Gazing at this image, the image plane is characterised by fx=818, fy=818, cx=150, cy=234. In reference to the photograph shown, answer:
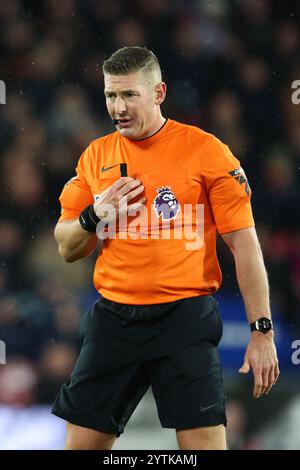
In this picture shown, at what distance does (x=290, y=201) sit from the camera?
4414 millimetres

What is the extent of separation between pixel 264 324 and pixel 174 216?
0.41 metres

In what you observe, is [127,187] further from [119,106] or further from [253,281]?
[253,281]

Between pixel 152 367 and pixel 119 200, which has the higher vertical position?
pixel 119 200

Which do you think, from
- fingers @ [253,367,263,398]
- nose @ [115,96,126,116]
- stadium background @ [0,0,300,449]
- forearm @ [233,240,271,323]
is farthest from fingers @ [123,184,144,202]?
stadium background @ [0,0,300,449]

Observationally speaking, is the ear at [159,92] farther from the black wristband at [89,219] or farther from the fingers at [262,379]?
the fingers at [262,379]

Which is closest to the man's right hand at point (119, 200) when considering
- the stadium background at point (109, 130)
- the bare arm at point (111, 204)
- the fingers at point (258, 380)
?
the bare arm at point (111, 204)

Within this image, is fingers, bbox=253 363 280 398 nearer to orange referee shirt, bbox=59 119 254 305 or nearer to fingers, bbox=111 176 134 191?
orange referee shirt, bbox=59 119 254 305

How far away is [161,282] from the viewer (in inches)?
94.8

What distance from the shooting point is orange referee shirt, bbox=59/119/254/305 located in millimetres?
2416

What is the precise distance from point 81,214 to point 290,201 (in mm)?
2126

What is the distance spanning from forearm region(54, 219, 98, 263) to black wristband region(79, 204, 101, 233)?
23mm

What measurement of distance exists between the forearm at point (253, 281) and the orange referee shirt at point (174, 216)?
0.09 metres

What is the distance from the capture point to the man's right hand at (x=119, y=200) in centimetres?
243

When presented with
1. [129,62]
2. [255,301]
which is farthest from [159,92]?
[255,301]
